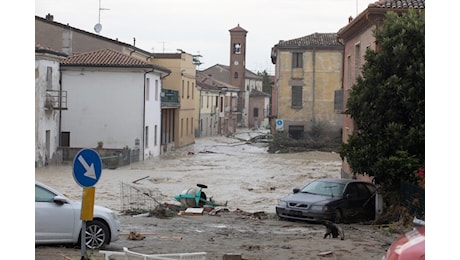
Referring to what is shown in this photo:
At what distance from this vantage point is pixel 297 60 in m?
56.6

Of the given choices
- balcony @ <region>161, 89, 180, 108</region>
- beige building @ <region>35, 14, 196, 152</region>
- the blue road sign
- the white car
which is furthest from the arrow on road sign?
balcony @ <region>161, 89, 180, 108</region>

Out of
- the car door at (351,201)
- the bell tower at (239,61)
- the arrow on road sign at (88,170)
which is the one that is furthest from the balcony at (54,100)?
the bell tower at (239,61)

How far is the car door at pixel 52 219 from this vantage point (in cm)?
1156

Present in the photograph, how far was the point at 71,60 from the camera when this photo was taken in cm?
4172

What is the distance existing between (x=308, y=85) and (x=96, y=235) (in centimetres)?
4486

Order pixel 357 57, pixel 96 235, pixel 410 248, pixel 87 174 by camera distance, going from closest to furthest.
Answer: pixel 410 248 < pixel 87 174 < pixel 96 235 < pixel 357 57

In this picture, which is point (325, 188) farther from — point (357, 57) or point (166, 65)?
point (166, 65)

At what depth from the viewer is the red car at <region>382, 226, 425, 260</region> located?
306 inches

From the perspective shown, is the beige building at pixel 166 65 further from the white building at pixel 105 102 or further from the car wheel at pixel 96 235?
the car wheel at pixel 96 235

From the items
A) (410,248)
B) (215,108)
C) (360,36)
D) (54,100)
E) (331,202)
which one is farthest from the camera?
(215,108)

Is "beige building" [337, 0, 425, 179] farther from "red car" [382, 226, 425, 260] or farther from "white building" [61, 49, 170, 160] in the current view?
"white building" [61, 49, 170, 160]

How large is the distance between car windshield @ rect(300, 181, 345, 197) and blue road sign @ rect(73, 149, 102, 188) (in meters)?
10.1

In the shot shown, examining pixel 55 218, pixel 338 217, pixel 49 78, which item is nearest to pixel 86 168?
pixel 55 218
